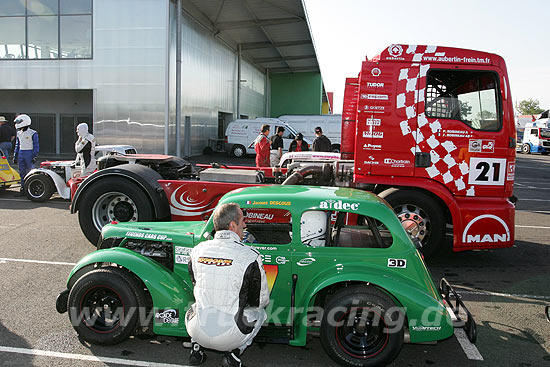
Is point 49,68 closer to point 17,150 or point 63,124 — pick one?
point 63,124

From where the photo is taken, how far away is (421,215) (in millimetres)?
6469

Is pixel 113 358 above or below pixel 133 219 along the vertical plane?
below

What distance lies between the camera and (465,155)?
6227mm

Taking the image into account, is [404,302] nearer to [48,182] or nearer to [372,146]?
[372,146]

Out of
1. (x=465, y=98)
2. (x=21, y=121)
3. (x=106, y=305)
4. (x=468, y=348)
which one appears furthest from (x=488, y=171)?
(x=21, y=121)

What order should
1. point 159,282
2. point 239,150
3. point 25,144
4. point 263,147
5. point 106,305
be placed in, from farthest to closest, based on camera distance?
1. point 239,150
2. point 25,144
3. point 263,147
4. point 106,305
5. point 159,282

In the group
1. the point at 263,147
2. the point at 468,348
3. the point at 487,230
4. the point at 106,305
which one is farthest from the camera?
the point at 263,147

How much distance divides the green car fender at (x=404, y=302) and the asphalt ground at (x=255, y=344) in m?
0.38

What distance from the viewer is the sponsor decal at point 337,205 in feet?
12.7

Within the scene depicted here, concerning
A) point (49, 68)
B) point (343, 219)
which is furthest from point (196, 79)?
point (343, 219)

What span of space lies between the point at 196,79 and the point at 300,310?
22.8m

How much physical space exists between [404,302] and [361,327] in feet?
1.28

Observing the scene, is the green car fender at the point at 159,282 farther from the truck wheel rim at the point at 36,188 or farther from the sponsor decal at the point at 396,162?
the truck wheel rim at the point at 36,188

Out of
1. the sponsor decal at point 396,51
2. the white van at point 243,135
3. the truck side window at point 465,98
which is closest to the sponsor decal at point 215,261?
the truck side window at point 465,98
